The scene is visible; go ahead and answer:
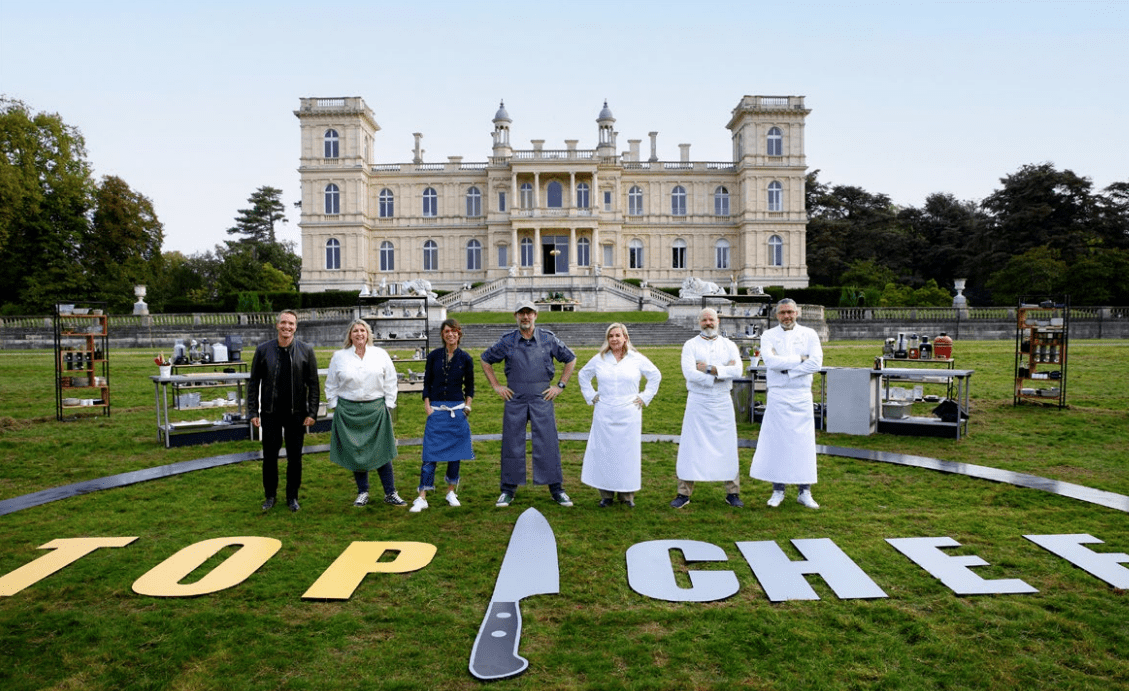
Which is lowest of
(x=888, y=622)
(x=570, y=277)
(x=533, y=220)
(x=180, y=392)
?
(x=888, y=622)

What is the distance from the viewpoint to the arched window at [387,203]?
5378cm

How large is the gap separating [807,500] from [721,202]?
1963 inches

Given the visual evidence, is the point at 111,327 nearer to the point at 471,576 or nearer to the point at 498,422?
the point at 498,422

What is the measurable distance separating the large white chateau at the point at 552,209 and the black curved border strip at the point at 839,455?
131 feet

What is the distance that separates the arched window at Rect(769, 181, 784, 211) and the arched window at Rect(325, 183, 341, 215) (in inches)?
1165

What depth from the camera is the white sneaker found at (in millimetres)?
7043

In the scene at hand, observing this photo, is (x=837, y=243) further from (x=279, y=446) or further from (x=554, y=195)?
(x=279, y=446)

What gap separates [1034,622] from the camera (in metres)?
4.47

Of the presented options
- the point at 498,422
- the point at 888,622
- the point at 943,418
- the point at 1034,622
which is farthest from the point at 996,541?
the point at 498,422

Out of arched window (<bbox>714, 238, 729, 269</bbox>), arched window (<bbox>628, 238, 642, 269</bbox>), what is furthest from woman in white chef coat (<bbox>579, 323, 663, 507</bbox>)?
arched window (<bbox>714, 238, 729, 269</bbox>)

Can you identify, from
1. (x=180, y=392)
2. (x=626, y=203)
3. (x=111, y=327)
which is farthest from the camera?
(x=626, y=203)

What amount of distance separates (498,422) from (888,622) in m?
8.33

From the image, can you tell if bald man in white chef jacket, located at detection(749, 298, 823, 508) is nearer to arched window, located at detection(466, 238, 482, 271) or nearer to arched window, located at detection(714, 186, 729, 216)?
arched window, located at detection(466, 238, 482, 271)

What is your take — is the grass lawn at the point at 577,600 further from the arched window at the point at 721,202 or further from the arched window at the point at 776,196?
the arched window at the point at 721,202
